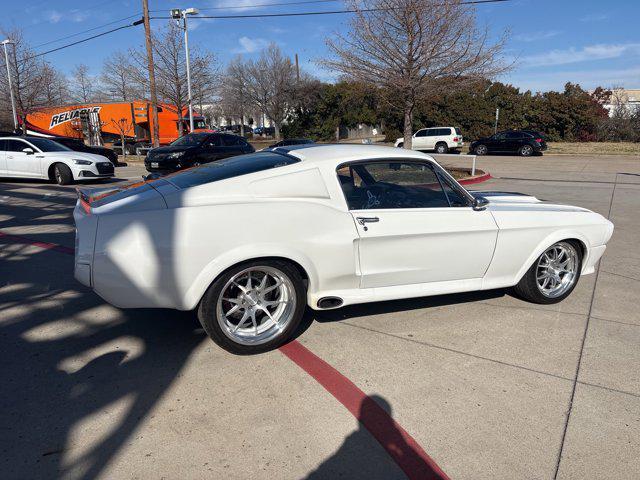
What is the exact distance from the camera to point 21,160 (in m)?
13.8

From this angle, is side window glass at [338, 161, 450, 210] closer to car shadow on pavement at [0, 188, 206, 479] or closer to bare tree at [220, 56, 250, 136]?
car shadow on pavement at [0, 188, 206, 479]

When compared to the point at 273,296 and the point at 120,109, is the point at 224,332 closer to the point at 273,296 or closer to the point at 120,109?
the point at 273,296

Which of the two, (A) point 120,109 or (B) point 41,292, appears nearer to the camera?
(B) point 41,292

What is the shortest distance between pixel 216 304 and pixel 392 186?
5.96 feet

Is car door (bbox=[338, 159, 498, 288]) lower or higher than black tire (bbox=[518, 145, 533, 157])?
higher

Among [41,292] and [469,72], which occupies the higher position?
[469,72]

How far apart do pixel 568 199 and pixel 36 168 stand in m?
14.2

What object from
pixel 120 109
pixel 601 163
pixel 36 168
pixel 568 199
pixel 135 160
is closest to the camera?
pixel 568 199

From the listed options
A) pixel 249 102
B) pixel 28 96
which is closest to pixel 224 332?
pixel 28 96

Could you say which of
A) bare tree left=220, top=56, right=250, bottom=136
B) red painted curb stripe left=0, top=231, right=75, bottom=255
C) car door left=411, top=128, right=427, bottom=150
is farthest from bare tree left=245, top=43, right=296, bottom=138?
red painted curb stripe left=0, top=231, right=75, bottom=255

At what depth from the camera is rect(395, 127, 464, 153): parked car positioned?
28.0 m

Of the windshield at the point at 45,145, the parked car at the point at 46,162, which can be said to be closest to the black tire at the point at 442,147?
the parked car at the point at 46,162

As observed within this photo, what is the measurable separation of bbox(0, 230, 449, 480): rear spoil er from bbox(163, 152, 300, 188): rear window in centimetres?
140

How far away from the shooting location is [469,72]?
14.8 meters
